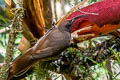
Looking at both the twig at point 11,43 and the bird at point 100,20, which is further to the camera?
the bird at point 100,20

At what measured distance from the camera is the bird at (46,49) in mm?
675

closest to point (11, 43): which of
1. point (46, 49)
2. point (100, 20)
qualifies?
point (46, 49)

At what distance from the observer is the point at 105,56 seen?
871mm

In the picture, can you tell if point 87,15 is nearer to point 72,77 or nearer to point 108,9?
point 108,9

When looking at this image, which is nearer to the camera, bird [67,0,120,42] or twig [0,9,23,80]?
twig [0,9,23,80]

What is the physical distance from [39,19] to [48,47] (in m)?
0.21

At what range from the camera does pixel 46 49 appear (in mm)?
673

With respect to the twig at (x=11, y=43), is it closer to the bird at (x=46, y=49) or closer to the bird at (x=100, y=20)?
the bird at (x=46, y=49)

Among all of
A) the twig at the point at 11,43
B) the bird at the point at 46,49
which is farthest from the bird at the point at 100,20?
the twig at the point at 11,43

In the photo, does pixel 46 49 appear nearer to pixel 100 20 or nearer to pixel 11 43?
pixel 11 43

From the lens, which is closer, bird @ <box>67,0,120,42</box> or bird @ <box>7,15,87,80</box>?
bird @ <box>7,15,87,80</box>

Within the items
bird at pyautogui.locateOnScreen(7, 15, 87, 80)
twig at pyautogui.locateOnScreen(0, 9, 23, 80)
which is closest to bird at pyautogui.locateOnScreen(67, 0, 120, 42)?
bird at pyautogui.locateOnScreen(7, 15, 87, 80)

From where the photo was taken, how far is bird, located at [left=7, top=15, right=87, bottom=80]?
2.22ft

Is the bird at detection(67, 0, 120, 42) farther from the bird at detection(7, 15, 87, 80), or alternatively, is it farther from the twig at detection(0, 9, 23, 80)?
the twig at detection(0, 9, 23, 80)
